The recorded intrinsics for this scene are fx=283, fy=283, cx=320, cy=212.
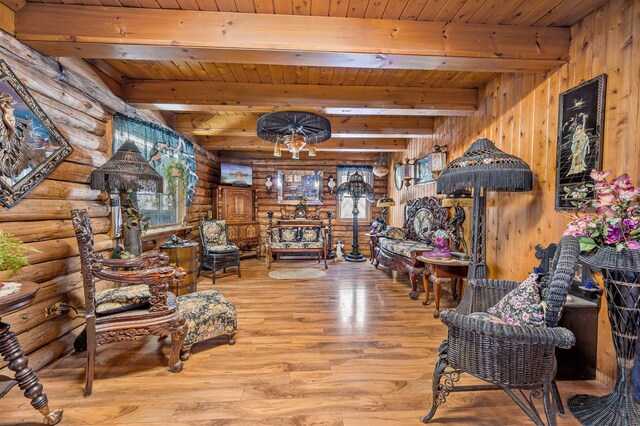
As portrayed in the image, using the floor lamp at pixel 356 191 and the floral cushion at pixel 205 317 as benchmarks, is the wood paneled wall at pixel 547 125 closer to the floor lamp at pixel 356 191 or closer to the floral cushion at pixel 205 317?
the floor lamp at pixel 356 191

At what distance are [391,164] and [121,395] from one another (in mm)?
6438

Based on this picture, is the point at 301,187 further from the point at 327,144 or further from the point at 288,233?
the point at 327,144

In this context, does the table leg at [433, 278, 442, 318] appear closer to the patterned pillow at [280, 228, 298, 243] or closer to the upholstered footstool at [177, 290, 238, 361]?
the upholstered footstool at [177, 290, 238, 361]

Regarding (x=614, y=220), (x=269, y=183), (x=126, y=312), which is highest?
(x=269, y=183)

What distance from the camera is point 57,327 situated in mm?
2326

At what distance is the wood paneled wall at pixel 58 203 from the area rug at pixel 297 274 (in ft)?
8.79

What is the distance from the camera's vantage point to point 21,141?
2014 mm

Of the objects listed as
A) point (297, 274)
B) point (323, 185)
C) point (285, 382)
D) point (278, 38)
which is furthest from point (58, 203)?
point (323, 185)

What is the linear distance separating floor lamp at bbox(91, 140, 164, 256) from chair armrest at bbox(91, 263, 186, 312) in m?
0.81

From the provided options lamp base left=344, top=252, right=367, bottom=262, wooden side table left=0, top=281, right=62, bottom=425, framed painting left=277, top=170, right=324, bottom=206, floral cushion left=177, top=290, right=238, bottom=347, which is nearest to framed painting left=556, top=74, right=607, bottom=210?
floral cushion left=177, top=290, right=238, bottom=347

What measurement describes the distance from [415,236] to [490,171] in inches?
111

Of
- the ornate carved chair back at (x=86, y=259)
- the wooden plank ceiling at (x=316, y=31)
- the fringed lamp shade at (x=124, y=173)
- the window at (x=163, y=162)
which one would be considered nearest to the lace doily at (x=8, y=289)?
the ornate carved chair back at (x=86, y=259)

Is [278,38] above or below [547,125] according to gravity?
above

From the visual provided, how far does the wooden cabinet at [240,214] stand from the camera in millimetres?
6125
